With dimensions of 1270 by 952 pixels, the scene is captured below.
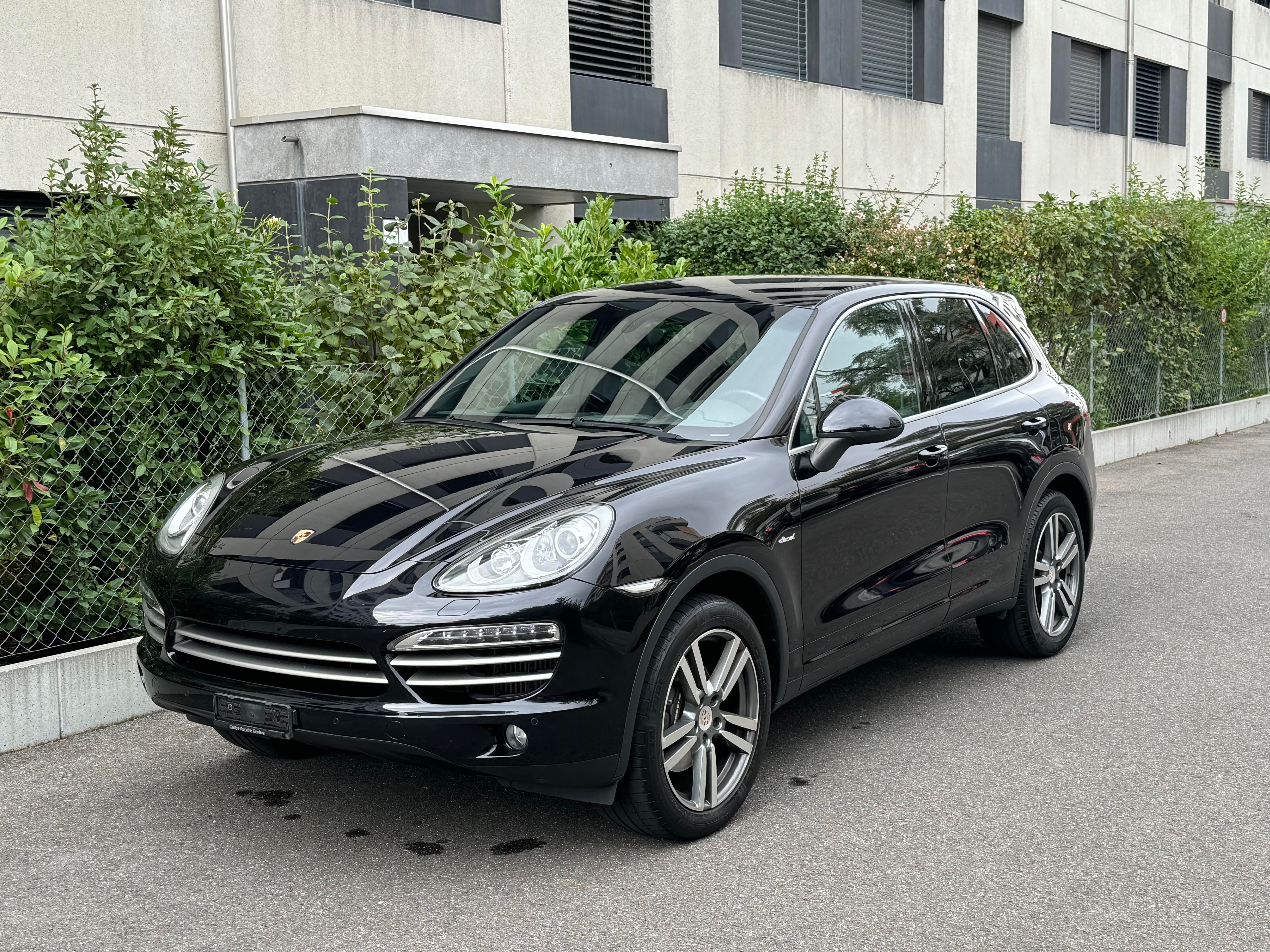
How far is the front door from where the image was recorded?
4.62 metres

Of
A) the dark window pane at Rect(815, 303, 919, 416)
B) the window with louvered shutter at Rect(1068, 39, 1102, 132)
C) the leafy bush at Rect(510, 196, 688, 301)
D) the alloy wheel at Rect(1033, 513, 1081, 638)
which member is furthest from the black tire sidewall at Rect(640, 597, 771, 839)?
the window with louvered shutter at Rect(1068, 39, 1102, 132)

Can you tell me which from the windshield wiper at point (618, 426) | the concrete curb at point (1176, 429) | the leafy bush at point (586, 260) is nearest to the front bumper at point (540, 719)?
the windshield wiper at point (618, 426)

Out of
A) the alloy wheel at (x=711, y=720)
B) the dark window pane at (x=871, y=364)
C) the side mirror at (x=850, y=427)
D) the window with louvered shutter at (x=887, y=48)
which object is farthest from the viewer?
the window with louvered shutter at (x=887, y=48)

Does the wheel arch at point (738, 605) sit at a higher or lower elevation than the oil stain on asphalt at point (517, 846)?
higher

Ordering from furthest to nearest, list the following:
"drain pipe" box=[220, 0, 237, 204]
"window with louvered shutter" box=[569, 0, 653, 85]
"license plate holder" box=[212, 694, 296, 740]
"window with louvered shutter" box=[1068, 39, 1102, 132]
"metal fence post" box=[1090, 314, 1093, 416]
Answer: "window with louvered shutter" box=[1068, 39, 1102, 132] → "window with louvered shutter" box=[569, 0, 653, 85] → "metal fence post" box=[1090, 314, 1093, 416] → "drain pipe" box=[220, 0, 237, 204] → "license plate holder" box=[212, 694, 296, 740]

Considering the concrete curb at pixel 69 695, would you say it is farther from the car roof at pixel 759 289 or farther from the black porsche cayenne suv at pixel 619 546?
the car roof at pixel 759 289

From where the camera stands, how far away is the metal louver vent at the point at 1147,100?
30281 mm

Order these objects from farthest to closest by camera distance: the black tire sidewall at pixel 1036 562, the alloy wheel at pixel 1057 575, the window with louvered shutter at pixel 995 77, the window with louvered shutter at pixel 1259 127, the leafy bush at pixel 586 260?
1. the window with louvered shutter at pixel 1259 127
2. the window with louvered shutter at pixel 995 77
3. the leafy bush at pixel 586 260
4. the alloy wheel at pixel 1057 575
5. the black tire sidewall at pixel 1036 562

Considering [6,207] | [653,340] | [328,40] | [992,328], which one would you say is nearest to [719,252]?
[328,40]

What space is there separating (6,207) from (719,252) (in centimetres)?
735

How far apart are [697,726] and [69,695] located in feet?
9.24

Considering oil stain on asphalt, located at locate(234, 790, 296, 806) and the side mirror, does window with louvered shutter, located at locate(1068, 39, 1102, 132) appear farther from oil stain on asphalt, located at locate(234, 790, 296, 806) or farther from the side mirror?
oil stain on asphalt, located at locate(234, 790, 296, 806)

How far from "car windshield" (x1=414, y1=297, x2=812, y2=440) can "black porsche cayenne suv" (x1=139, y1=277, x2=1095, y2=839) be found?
0.04 feet

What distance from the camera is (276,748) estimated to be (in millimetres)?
4852
